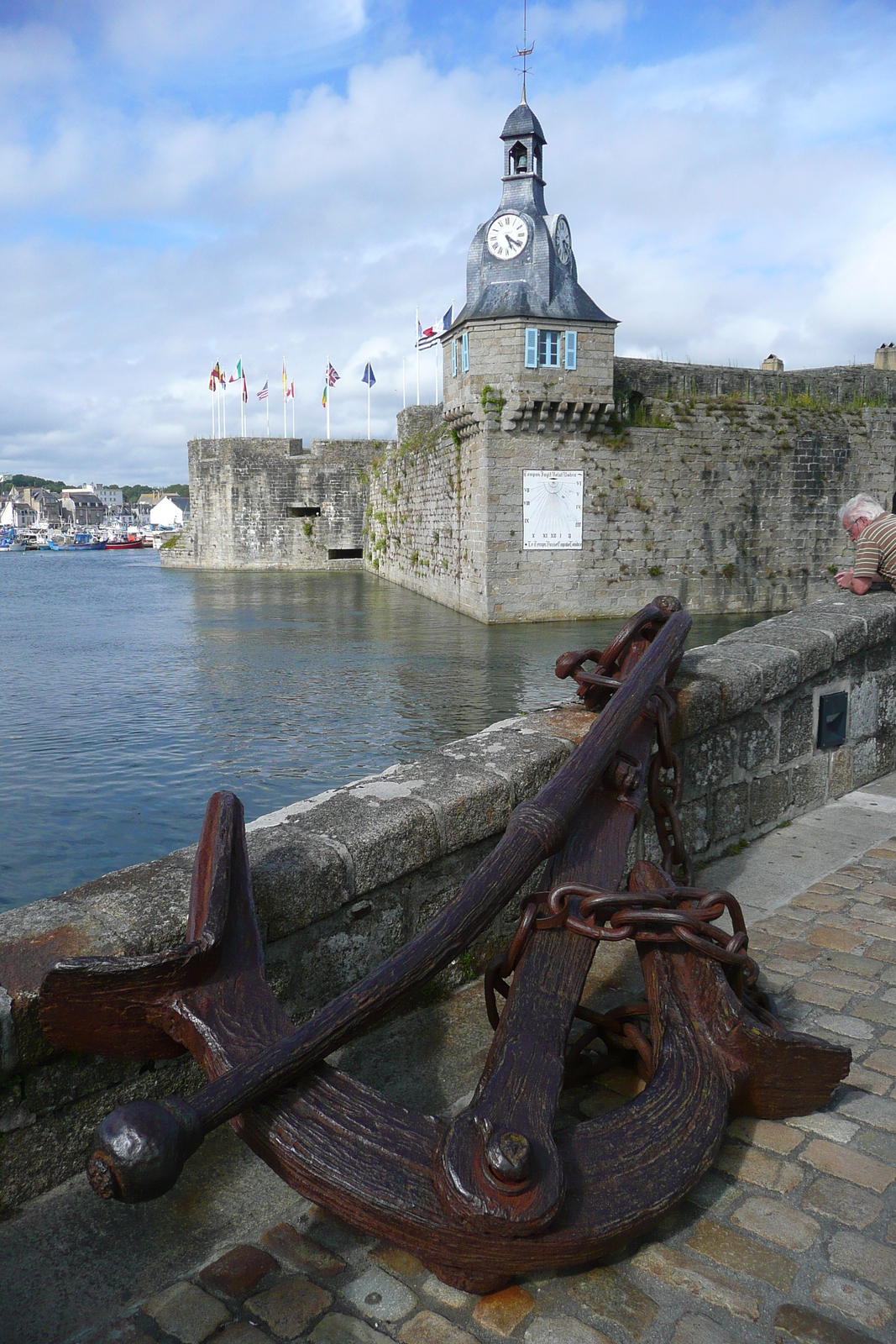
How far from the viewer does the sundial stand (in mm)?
17984

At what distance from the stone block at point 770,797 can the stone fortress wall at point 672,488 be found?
1386cm

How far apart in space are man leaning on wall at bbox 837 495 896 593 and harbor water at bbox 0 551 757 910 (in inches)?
166

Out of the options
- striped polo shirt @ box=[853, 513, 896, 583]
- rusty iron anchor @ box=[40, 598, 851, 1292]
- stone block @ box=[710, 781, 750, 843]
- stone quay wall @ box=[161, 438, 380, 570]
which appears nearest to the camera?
rusty iron anchor @ box=[40, 598, 851, 1292]

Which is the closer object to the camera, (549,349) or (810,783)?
(810,783)

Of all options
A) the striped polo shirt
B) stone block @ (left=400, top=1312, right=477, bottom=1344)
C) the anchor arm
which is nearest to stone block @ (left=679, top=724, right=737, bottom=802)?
the anchor arm

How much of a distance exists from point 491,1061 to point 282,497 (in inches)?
1348

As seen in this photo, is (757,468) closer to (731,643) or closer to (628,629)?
(731,643)

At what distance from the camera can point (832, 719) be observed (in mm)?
4305

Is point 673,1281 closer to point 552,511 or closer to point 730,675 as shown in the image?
point 730,675

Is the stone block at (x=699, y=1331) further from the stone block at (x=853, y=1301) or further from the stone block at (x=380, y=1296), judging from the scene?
the stone block at (x=380, y=1296)

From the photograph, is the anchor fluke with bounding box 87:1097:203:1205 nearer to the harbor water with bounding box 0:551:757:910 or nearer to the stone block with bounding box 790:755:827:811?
the stone block with bounding box 790:755:827:811

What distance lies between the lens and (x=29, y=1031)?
1.67 meters

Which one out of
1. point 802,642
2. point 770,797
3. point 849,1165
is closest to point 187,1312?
point 849,1165

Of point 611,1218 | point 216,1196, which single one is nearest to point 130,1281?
point 216,1196
